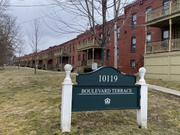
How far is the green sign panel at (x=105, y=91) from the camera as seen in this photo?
11.1 feet

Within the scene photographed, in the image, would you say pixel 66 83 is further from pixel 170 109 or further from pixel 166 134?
pixel 170 109

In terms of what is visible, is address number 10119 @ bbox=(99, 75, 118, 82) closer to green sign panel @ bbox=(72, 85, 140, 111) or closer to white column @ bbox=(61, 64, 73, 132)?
green sign panel @ bbox=(72, 85, 140, 111)

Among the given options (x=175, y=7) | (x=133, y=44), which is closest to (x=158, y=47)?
(x=175, y=7)

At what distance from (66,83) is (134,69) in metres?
15.2

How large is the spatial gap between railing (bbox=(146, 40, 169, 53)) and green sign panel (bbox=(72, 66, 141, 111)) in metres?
10.4

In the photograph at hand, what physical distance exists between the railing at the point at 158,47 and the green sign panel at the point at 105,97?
10.4m

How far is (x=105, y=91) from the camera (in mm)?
3586

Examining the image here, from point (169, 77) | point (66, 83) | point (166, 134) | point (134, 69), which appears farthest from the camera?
point (134, 69)

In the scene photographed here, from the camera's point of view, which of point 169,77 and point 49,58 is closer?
point 169,77

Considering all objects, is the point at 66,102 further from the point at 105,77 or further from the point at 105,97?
the point at 105,77

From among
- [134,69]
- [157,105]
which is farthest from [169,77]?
[157,105]

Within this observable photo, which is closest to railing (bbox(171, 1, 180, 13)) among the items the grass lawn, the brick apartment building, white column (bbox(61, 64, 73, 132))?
the brick apartment building

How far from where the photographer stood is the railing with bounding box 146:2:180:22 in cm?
1209

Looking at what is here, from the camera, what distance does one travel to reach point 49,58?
42.9 metres
